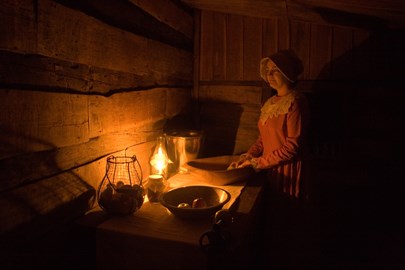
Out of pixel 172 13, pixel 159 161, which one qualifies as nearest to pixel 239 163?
pixel 159 161

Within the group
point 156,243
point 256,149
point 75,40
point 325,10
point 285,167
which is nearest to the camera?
point 156,243

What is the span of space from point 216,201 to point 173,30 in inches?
81.5

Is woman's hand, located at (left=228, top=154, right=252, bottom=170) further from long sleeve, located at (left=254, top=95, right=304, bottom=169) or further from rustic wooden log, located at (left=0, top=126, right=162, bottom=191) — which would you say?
rustic wooden log, located at (left=0, top=126, right=162, bottom=191)

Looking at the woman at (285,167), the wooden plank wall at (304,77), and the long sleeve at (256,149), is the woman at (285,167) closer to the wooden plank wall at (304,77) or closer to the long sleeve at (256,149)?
the long sleeve at (256,149)

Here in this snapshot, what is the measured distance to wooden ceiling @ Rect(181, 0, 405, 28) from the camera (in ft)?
9.34

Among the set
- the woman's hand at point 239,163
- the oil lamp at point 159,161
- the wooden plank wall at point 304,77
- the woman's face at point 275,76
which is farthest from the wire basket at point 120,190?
the wooden plank wall at point 304,77

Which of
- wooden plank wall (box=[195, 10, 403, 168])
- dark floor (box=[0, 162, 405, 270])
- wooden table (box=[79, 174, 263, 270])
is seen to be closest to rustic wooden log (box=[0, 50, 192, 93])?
wooden table (box=[79, 174, 263, 270])

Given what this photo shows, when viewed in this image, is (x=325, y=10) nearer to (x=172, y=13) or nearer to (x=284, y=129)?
(x=284, y=129)

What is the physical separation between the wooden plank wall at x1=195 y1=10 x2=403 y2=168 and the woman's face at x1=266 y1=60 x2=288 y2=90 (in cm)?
95

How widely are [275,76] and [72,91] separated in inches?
69.8

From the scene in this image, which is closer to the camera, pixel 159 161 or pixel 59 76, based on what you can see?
pixel 59 76

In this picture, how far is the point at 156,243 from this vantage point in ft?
6.16

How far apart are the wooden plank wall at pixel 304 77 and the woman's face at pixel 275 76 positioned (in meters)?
0.95

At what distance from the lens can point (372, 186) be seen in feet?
12.6
